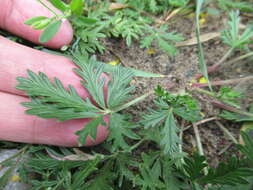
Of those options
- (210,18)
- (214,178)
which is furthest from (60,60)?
(210,18)

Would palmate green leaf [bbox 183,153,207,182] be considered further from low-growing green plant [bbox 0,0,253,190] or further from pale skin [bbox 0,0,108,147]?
pale skin [bbox 0,0,108,147]

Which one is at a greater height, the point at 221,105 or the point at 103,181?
the point at 221,105

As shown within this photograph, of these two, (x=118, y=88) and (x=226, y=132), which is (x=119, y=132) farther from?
(x=226, y=132)

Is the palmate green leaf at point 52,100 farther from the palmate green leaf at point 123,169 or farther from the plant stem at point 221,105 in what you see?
the plant stem at point 221,105

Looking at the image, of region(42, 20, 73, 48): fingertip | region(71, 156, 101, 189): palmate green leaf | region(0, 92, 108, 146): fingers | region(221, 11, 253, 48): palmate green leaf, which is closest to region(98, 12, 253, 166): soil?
region(221, 11, 253, 48): palmate green leaf

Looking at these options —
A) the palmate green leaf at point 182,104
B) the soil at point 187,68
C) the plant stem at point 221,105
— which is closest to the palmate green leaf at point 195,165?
the palmate green leaf at point 182,104

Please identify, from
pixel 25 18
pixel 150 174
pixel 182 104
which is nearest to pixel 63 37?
pixel 25 18
